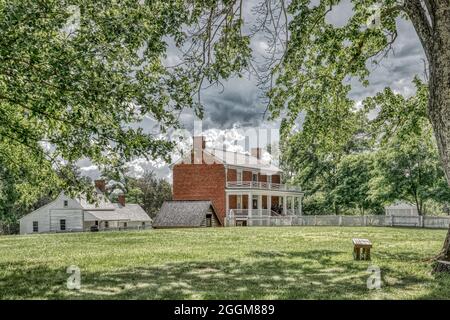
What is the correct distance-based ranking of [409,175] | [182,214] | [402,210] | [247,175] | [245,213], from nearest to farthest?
[409,175] → [182,214] → [245,213] → [247,175] → [402,210]

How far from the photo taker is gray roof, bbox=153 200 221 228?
38188 mm

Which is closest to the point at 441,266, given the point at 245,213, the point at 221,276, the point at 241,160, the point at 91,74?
the point at 221,276

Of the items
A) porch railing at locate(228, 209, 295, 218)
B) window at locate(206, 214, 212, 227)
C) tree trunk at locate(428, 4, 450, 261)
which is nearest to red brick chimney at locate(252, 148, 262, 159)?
porch railing at locate(228, 209, 295, 218)

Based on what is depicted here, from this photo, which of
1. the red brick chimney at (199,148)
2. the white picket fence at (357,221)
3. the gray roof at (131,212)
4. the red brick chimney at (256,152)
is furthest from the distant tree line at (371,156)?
the gray roof at (131,212)

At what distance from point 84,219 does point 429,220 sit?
1537 inches

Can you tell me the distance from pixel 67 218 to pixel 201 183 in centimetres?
2077

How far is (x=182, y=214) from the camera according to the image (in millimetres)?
38938

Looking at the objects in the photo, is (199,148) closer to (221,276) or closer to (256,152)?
(256,152)

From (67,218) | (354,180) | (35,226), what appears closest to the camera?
(354,180)

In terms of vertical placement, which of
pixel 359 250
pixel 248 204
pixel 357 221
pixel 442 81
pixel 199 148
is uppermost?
pixel 199 148

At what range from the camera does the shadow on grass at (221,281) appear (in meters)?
6.79

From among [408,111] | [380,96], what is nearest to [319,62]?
[380,96]

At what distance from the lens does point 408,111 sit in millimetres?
13656
